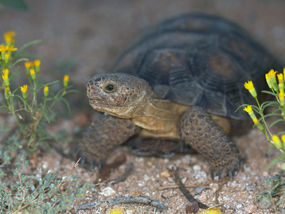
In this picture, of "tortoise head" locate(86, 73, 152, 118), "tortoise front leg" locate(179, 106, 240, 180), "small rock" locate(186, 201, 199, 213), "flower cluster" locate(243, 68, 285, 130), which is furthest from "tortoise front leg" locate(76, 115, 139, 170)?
"flower cluster" locate(243, 68, 285, 130)

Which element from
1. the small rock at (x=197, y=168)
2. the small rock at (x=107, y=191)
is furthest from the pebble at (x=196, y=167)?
the small rock at (x=107, y=191)

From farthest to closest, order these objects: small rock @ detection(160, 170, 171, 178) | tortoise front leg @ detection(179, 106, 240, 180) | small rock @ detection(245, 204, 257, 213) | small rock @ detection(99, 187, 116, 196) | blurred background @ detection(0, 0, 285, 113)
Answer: blurred background @ detection(0, 0, 285, 113)
small rock @ detection(160, 170, 171, 178)
tortoise front leg @ detection(179, 106, 240, 180)
small rock @ detection(99, 187, 116, 196)
small rock @ detection(245, 204, 257, 213)

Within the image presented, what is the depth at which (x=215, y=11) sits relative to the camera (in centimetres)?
557

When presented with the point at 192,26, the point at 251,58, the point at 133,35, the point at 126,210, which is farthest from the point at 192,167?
the point at 133,35

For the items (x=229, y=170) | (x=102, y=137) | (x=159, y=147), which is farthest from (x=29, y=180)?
(x=229, y=170)

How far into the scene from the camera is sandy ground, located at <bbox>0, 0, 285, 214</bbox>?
3068 mm

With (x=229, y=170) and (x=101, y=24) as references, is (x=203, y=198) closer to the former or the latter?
(x=229, y=170)

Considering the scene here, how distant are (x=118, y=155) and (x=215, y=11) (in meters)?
3.47

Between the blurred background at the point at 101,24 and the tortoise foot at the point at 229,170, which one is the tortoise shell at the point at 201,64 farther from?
the blurred background at the point at 101,24

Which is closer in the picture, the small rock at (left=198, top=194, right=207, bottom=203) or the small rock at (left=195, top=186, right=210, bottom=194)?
the small rock at (left=198, top=194, right=207, bottom=203)

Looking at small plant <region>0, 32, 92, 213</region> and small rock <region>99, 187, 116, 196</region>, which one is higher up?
small plant <region>0, 32, 92, 213</region>

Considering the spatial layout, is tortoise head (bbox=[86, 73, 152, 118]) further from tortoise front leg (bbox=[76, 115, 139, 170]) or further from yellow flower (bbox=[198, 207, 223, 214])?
yellow flower (bbox=[198, 207, 223, 214])

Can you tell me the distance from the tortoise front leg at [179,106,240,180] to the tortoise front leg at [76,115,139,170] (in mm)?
556

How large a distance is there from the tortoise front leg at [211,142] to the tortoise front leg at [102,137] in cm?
56
